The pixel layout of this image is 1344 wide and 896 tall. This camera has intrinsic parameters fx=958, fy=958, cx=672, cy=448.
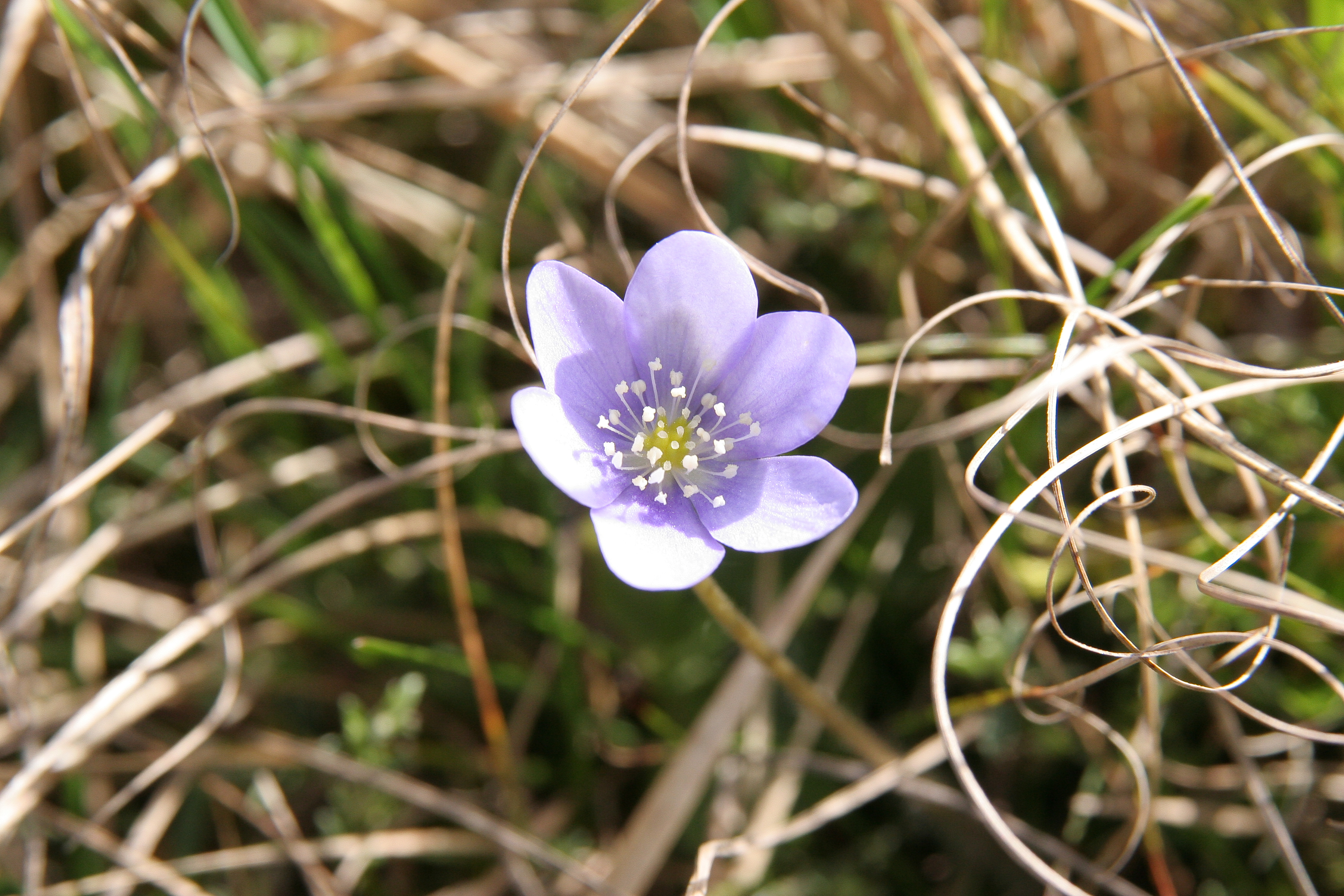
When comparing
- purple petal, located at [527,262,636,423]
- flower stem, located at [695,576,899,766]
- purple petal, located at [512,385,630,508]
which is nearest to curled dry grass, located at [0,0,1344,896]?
flower stem, located at [695,576,899,766]

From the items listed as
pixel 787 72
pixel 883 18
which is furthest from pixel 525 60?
pixel 883 18

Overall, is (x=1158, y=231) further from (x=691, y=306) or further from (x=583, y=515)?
(x=583, y=515)

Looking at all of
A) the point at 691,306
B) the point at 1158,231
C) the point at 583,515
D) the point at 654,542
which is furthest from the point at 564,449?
the point at 1158,231

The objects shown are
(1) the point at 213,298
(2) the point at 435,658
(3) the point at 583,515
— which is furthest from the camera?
(3) the point at 583,515

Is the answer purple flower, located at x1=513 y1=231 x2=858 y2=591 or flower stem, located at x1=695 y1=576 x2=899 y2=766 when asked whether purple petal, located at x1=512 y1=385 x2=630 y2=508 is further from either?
flower stem, located at x1=695 y1=576 x2=899 y2=766

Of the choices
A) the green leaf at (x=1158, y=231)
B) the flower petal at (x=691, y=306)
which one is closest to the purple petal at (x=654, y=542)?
the flower petal at (x=691, y=306)

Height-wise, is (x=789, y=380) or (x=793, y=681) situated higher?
(x=789, y=380)

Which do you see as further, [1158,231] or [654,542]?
[1158,231]

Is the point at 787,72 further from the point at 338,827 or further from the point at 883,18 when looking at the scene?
the point at 338,827
